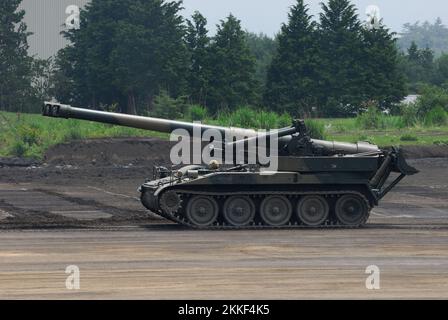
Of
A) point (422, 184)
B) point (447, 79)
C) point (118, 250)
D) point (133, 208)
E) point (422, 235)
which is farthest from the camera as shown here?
point (447, 79)

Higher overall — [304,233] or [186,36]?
[186,36]

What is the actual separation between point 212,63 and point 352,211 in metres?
38.6

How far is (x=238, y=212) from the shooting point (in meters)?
27.9

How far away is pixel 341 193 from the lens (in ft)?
92.5

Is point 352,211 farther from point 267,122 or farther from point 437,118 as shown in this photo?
point 437,118

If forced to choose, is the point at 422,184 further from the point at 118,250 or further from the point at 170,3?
the point at 170,3

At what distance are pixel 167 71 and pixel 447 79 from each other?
4141cm

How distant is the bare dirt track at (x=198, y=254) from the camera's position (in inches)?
730

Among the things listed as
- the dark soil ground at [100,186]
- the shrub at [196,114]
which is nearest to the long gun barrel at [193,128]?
the dark soil ground at [100,186]

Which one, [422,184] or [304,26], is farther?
[304,26]

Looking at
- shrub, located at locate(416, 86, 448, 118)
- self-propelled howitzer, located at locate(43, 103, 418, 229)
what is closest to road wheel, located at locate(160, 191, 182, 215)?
self-propelled howitzer, located at locate(43, 103, 418, 229)

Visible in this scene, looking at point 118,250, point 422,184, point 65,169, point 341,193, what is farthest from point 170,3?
point 118,250

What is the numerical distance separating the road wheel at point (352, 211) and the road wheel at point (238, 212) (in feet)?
6.87

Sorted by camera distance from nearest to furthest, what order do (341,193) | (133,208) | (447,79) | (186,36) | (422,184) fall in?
(341,193)
(133,208)
(422,184)
(186,36)
(447,79)
